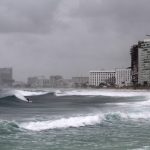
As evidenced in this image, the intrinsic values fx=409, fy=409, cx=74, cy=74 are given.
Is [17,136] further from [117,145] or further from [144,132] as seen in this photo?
[144,132]

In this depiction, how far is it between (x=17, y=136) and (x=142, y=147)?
243 inches

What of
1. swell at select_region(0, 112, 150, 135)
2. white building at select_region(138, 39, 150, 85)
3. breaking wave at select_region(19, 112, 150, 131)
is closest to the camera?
swell at select_region(0, 112, 150, 135)

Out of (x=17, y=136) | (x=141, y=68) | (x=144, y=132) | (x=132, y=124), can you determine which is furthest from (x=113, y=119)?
(x=141, y=68)

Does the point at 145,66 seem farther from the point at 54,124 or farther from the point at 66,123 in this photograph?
the point at 54,124

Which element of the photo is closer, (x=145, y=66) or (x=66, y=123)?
(x=66, y=123)

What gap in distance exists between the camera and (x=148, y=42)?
650 feet

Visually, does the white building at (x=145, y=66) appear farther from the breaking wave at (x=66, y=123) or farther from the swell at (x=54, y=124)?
the swell at (x=54, y=124)

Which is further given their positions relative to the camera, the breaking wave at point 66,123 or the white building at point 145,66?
the white building at point 145,66

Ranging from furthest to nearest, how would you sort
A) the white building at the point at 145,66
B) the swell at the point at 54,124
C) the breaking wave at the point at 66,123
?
the white building at the point at 145,66
the breaking wave at the point at 66,123
the swell at the point at 54,124

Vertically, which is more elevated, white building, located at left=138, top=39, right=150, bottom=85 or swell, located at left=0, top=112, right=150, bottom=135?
white building, located at left=138, top=39, right=150, bottom=85

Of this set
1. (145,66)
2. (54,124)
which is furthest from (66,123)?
(145,66)

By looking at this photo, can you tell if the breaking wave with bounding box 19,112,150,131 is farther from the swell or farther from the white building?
A: the white building

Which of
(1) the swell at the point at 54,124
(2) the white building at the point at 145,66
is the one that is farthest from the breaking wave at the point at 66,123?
(2) the white building at the point at 145,66

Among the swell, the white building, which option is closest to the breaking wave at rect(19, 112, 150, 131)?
the swell
